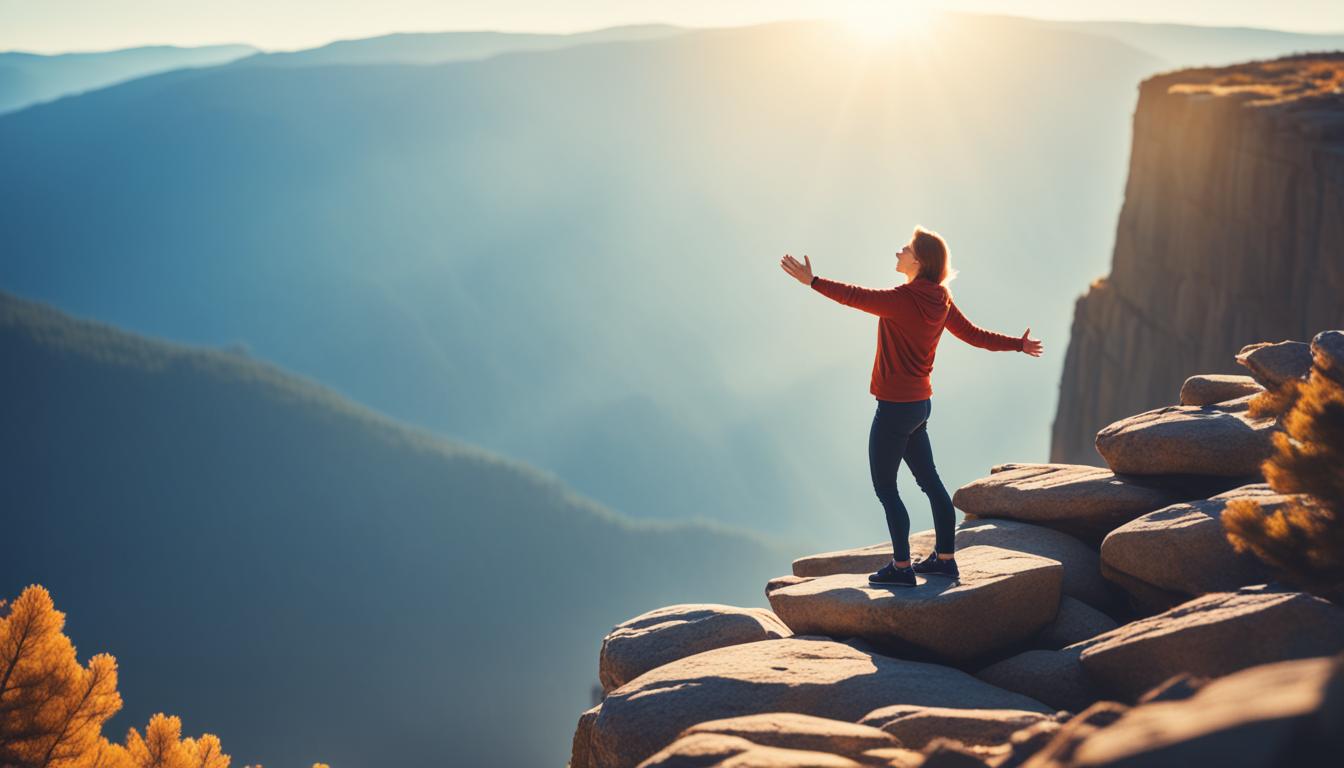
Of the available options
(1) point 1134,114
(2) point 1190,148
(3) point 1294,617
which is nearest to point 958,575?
(3) point 1294,617

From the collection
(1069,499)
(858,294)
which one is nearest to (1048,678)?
(858,294)

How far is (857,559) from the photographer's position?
39.9ft

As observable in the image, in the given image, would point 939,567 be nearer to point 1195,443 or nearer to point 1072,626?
point 1072,626

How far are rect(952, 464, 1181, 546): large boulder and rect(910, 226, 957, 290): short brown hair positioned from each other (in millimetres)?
3478

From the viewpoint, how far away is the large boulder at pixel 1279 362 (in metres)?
10.2

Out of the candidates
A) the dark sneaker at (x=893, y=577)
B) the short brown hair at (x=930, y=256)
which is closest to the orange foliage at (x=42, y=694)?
the dark sneaker at (x=893, y=577)

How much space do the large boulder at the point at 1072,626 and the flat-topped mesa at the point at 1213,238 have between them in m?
20.0

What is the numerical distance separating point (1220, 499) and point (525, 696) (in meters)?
145

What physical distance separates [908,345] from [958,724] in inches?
113

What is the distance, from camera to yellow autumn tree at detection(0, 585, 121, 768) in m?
13.6

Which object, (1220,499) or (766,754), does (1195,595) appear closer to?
(1220,499)

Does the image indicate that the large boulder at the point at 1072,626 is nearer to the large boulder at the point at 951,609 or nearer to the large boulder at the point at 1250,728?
the large boulder at the point at 951,609

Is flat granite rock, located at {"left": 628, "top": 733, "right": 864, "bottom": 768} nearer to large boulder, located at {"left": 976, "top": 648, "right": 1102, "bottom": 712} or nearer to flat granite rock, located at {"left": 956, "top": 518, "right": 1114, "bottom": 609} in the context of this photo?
large boulder, located at {"left": 976, "top": 648, "right": 1102, "bottom": 712}

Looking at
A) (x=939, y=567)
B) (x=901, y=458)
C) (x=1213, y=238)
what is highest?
(x=1213, y=238)
